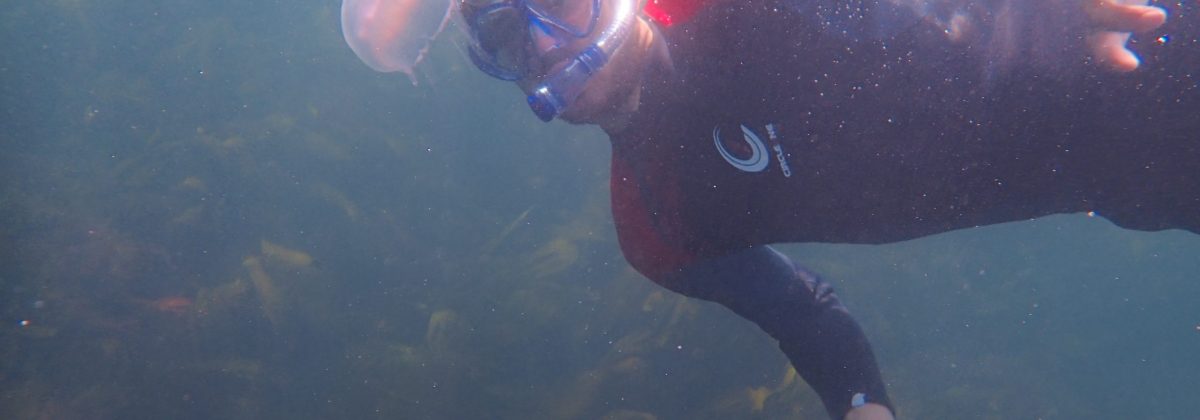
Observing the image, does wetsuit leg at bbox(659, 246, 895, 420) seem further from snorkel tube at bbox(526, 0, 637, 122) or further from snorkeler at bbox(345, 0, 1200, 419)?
snorkel tube at bbox(526, 0, 637, 122)

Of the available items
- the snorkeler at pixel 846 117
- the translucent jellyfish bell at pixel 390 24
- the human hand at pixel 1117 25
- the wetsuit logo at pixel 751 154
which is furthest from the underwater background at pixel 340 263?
the human hand at pixel 1117 25

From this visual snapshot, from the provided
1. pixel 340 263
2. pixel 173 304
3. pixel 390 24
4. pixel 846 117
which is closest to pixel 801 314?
pixel 846 117

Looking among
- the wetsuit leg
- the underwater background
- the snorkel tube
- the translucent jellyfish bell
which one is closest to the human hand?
the wetsuit leg

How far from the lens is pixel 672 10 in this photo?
180 centimetres

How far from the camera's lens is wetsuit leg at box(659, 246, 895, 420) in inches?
82.7

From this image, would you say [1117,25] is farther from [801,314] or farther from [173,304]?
[173,304]

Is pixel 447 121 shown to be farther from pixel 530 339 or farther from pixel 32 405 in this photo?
pixel 32 405

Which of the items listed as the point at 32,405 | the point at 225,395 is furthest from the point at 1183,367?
the point at 32,405

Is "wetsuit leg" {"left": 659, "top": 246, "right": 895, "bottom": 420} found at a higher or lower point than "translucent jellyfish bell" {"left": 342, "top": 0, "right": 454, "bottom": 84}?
lower

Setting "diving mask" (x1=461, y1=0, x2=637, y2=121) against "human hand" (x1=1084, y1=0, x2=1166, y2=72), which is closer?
"human hand" (x1=1084, y1=0, x2=1166, y2=72)

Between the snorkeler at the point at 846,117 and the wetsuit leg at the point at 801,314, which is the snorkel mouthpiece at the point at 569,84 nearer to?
the snorkeler at the point at 846,117

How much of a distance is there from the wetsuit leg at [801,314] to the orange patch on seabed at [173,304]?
887 cm

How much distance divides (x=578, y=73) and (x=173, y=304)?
931 cm

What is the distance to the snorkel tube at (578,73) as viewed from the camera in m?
1.83
